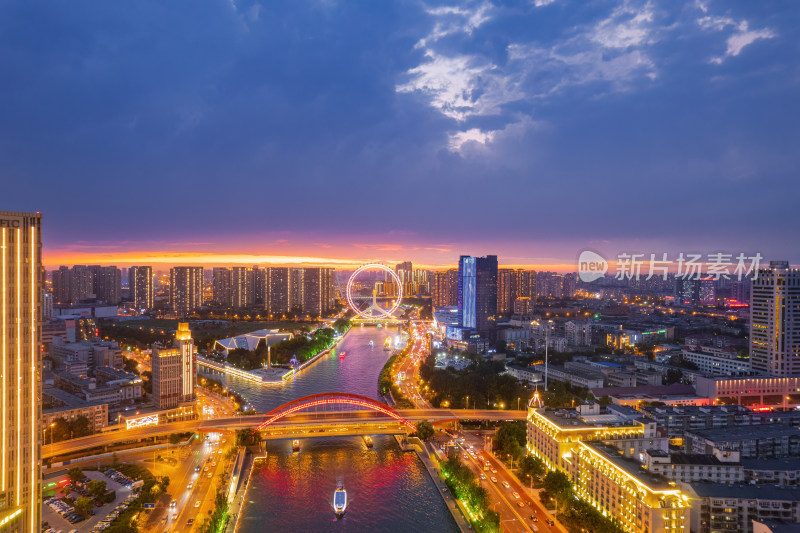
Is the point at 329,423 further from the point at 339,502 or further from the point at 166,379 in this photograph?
the point at 166,379

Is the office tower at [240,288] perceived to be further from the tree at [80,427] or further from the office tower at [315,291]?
the tree at [80,427]

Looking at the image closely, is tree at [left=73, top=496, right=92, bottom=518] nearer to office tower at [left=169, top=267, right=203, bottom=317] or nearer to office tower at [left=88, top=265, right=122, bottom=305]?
office tower at [left=169, top=267, right=203, bottom=317]

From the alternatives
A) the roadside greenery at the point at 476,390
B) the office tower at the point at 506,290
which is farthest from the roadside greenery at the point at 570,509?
the office tower at the point at 506,290

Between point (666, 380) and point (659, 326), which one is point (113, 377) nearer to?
point (666, 380)

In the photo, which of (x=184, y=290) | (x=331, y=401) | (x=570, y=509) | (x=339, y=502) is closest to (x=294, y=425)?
(x=331, y=401)

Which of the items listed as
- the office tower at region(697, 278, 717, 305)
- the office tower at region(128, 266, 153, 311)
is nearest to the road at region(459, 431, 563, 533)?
the office tower at region(697, 278, 717, 305)
